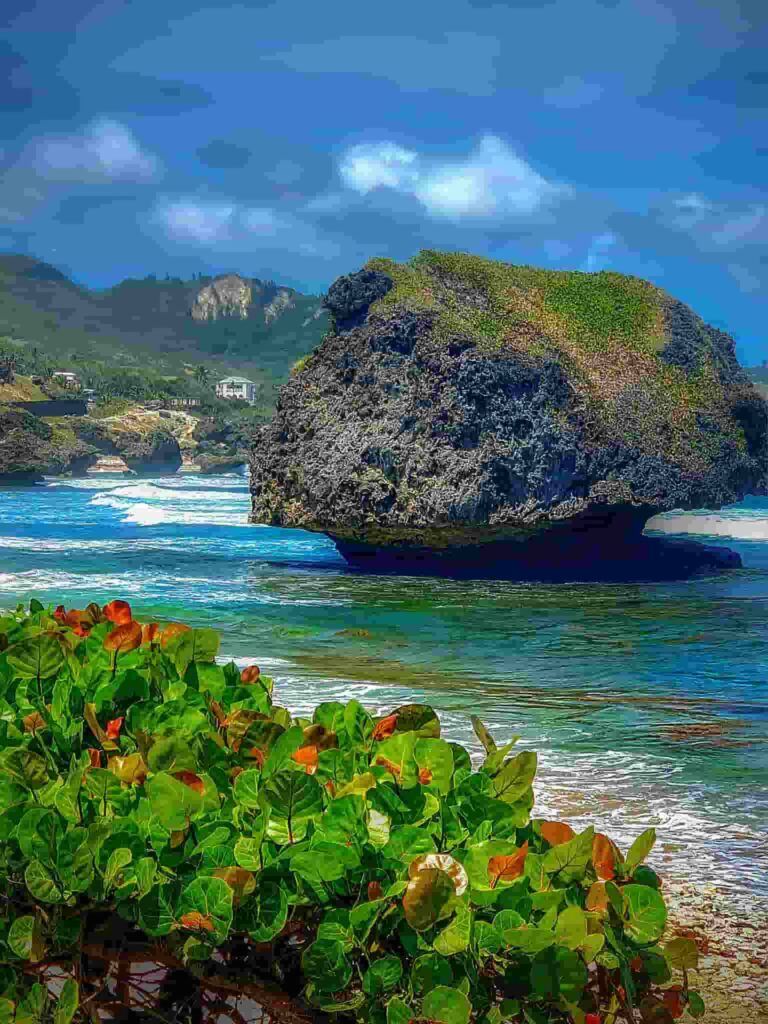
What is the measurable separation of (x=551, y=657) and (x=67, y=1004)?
10268 millimetres

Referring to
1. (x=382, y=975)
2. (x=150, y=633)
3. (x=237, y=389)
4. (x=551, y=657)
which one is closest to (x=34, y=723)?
(x=382, y=975)

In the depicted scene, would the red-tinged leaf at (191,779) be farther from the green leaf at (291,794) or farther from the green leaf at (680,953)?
the green leaf at (680,953)

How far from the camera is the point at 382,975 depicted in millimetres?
1933

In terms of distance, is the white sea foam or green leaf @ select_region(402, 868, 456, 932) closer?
green leaf @ select_region(402, 868, 456, 932)

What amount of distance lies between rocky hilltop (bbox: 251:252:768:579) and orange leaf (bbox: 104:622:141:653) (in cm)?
1499

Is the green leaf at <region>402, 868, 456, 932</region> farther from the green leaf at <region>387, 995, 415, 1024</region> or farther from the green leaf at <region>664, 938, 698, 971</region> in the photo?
the green leaf at <region>664, 938, 698, 971</region>

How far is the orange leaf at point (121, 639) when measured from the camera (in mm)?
3641

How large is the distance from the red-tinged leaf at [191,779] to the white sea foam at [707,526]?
33.0 m

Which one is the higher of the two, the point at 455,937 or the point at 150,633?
the point at 150,633

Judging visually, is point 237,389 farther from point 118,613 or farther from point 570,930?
point 570,930

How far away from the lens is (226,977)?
208 centimetres

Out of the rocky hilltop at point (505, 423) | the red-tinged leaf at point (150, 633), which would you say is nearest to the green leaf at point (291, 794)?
the red-tinged leaf at point (150, 633)

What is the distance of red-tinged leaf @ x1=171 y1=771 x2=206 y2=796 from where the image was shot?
7.67 ft

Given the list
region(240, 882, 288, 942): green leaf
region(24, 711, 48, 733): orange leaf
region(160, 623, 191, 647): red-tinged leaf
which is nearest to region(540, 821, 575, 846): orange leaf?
region(240, 882, 288, 942): green leaf
